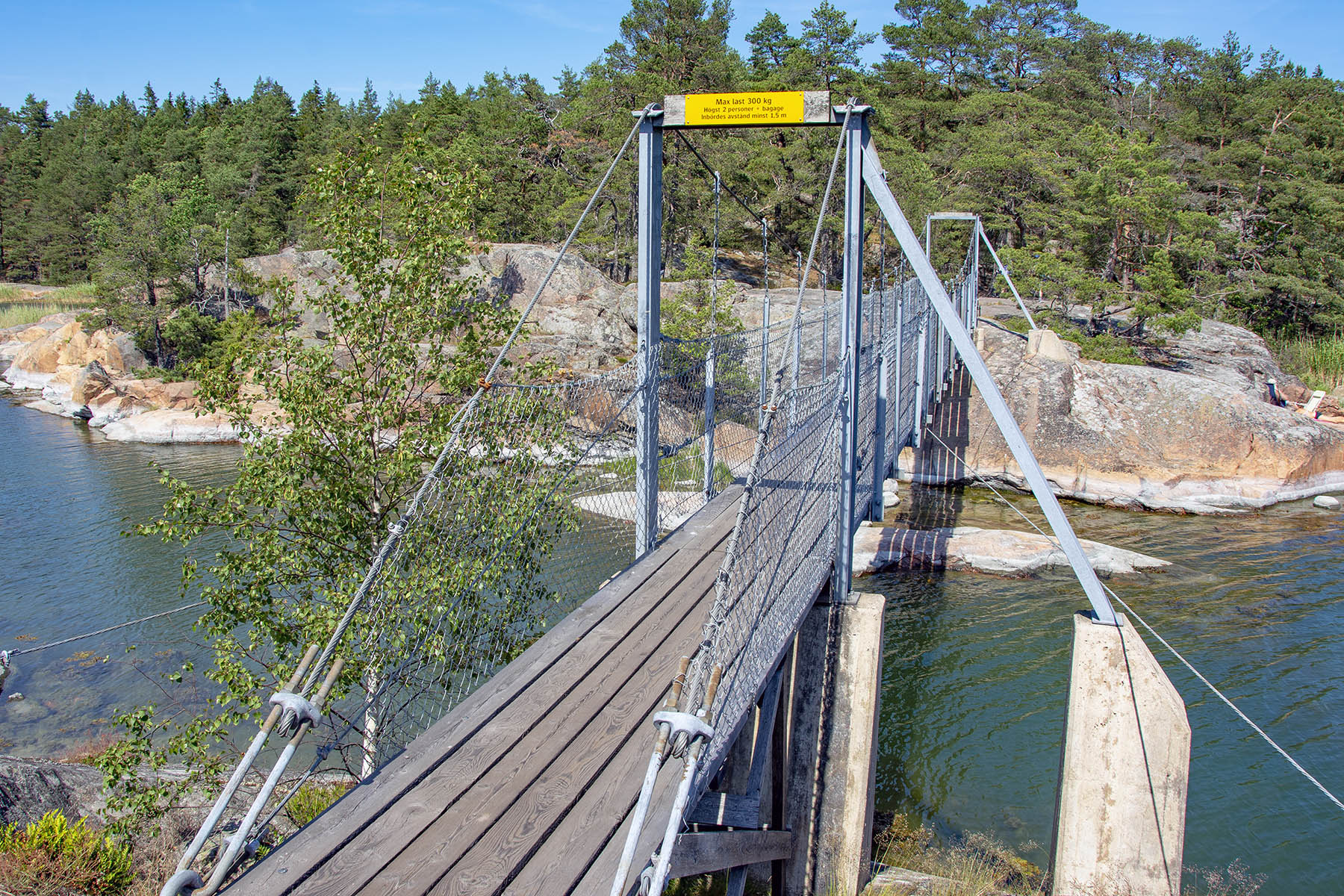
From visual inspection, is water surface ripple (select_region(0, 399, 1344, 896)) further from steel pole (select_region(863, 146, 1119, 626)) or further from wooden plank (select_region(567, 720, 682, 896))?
wooden plank (select_region(567, 720, 682, 896))

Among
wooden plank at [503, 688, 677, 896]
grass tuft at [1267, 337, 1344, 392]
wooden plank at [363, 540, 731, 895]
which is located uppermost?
grass tuft at [1267, 337, 1344, 392]

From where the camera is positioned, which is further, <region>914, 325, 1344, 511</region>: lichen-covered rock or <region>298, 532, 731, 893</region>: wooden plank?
<region>914, 325, 1344, 511</region>: lichen-covered rock

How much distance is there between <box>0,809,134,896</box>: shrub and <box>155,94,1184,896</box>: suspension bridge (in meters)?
0.82

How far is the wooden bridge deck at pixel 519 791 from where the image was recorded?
2.34 m

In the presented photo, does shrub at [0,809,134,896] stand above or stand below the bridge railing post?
below

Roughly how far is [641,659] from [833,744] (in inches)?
83.1

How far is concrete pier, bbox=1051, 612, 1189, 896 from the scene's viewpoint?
466cm

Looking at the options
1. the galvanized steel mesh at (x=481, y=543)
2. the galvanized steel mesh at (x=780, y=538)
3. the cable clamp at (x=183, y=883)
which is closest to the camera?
the cable clamp at (x=183, y=883)

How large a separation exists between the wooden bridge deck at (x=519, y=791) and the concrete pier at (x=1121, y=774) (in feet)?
7.80

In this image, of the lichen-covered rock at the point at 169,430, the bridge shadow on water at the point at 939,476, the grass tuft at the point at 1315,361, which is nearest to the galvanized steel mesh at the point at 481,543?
the bridge shadow on water at the point at 939,476

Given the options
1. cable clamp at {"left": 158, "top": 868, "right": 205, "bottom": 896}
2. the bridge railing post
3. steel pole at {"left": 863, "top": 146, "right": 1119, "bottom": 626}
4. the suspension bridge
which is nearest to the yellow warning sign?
the suspension bridge

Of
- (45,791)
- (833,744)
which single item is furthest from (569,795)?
(45,791)

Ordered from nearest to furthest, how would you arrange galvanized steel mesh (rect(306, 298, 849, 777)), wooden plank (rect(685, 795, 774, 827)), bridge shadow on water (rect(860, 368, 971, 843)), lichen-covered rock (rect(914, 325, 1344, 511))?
1. wooden plank (rect(685, 795, 774, 827))
2. galvanized steel mesh (rect(306, 298, 849, 777))
3. bridge shadow on water (rect(860, 368, 971, 843))
4. lichen-covered rock (rect(914, 325, 1344, 511))

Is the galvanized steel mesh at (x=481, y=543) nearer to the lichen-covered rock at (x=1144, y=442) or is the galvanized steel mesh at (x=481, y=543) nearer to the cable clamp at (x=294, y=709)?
the cable clamp at (x=294, y=709)
